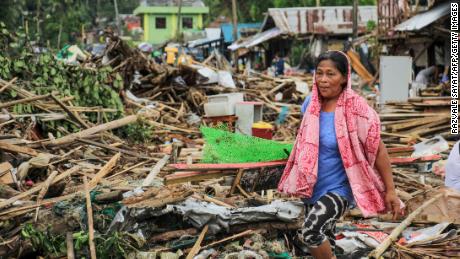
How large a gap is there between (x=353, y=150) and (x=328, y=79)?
0.49m

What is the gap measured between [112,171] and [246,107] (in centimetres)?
489

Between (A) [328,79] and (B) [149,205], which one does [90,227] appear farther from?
(A) [328,79]

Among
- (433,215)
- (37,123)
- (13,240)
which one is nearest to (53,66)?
(37,123)

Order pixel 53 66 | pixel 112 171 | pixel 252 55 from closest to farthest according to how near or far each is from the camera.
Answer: pixel 112 171
pixel 53 66
pixel 252 55

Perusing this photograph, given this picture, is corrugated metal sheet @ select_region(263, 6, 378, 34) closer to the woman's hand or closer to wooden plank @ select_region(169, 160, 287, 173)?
wooden plank @ select_region(169, 160, 287, 173)

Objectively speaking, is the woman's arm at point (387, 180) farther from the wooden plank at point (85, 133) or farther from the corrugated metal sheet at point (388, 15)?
the corrugated metal sheet at point (388, 15)

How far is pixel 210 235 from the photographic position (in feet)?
16.3

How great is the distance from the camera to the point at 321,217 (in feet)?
12.5

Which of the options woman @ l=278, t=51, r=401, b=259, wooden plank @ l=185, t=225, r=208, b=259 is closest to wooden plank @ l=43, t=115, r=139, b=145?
wooden plank @ l=185, t=225, r=208, b=259

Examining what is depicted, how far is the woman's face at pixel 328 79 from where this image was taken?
12.8ft

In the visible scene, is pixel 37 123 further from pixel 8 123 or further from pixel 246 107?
pixel 246 107

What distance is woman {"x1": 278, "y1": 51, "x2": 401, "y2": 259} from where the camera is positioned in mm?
3828

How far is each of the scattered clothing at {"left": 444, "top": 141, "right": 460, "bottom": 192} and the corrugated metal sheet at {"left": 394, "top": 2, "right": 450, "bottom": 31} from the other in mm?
12304

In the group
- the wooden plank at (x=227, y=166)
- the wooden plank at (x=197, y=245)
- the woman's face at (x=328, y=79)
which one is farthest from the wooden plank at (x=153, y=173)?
the woman's face at (x=328, y=79)
